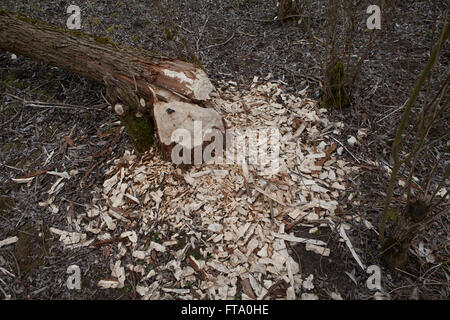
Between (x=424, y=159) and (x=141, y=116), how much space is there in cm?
264

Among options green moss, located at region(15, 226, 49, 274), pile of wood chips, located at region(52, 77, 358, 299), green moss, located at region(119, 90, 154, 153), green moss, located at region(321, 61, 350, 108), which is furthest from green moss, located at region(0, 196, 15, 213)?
green moss, located at region(321, 61, 350, 108)

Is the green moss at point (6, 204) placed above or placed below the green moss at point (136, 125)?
below

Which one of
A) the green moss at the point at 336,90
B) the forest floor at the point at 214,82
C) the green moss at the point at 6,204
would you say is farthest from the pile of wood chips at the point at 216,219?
the green moss at the point at 6,204

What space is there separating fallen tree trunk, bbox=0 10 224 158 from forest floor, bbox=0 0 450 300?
41cm

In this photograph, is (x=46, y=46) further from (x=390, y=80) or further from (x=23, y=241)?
(x=390, y=80)

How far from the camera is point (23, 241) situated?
2428 millimetres

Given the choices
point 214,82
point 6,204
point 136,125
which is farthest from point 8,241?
point 214,82

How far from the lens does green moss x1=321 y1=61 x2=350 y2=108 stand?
290 centimetres

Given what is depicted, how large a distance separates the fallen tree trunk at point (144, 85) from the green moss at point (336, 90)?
1250mm

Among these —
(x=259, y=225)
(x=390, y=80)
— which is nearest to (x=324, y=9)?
(x=390, y=80)

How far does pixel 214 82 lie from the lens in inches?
141

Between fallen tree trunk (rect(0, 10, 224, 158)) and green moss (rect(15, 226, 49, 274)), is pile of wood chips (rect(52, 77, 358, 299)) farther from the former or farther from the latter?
fallen tree trunk (rect(0, 10, 224, 158))

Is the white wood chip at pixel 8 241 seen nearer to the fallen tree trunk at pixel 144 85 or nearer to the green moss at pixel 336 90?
the fallen tree trunk at pixel 144 85

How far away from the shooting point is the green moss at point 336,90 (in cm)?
290
